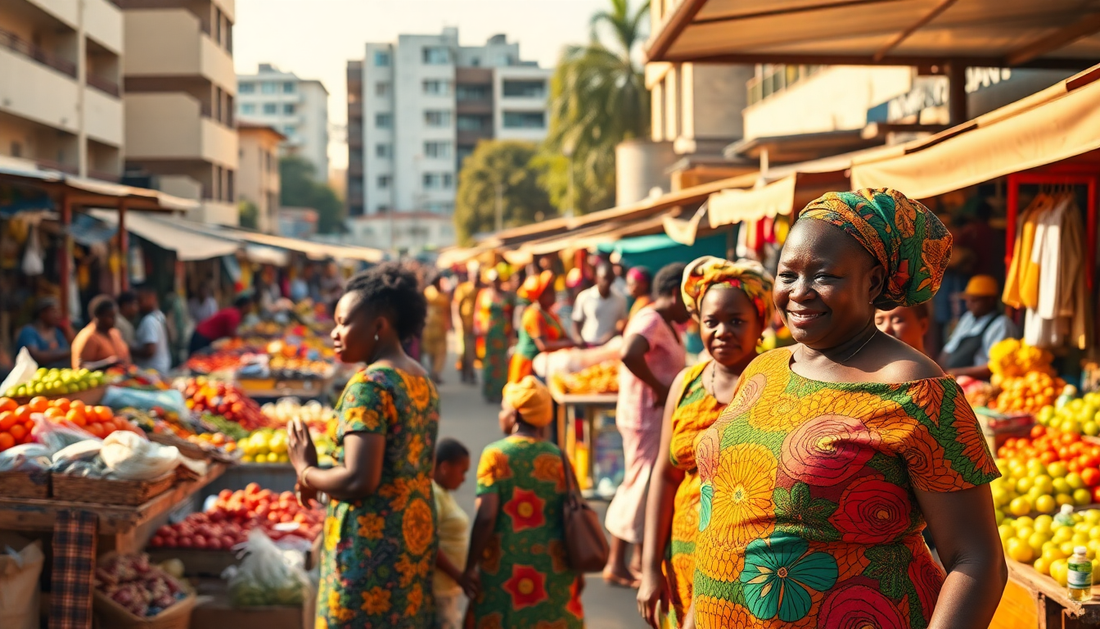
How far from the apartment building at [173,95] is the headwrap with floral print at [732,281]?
102ft

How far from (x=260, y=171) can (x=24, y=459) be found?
4920 cm

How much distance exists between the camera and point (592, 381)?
9.20m

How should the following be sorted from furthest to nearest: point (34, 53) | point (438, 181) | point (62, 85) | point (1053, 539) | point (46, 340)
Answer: point (438, 181), point (62, 85), point (34, 53), point (46, 340), point (1053, 539)

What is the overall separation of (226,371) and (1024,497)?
949cm

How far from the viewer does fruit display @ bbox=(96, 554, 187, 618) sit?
492 cm

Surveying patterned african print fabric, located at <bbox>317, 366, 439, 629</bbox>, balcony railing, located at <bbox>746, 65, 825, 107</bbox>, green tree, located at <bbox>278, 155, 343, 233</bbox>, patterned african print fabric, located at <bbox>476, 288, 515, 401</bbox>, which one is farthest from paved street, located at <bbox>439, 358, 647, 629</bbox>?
green tree, located at <bbox>278, 155, 343, 233</bbox>

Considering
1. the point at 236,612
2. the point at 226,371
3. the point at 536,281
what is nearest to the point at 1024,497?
the point at 236,612

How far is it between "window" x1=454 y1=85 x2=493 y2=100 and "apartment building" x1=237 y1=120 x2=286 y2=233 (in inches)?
1308

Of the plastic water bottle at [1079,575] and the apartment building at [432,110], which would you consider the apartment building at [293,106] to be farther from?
the plastic water bottle at [1079,575]

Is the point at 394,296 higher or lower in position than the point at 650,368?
higher

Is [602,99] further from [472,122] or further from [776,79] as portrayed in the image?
[472,122]

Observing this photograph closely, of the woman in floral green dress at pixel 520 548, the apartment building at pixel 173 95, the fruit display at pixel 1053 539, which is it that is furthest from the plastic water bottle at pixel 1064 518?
the apartment building at pixel 173 95

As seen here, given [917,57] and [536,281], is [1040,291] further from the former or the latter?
[536,281]

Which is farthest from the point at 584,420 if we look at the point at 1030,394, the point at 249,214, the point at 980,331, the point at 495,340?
the point at 249,214
